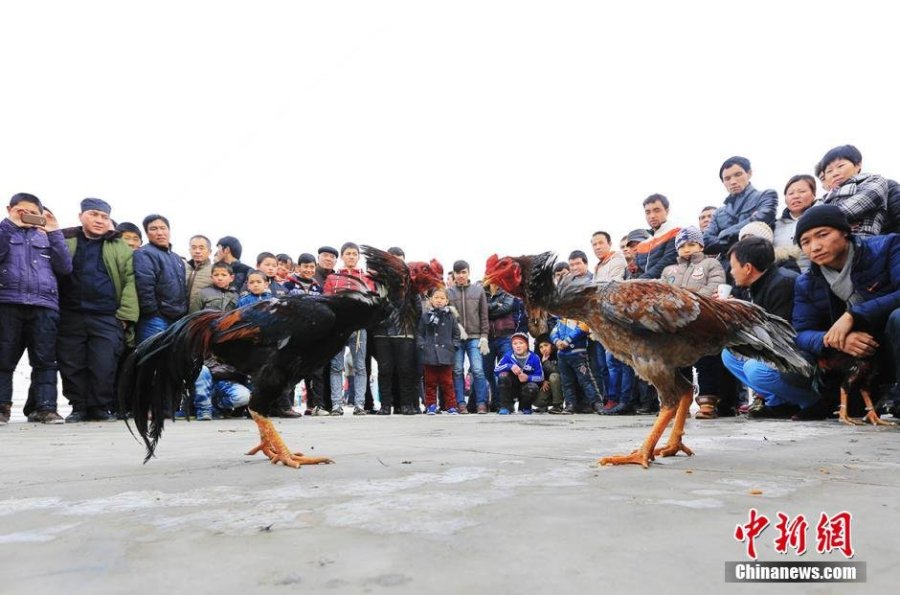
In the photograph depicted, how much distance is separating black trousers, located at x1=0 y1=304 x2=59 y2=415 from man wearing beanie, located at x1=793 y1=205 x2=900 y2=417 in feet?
27.3

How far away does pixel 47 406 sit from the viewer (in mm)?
7371

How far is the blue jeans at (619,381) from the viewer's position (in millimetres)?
8359

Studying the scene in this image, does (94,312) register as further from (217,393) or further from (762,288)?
(762,288)

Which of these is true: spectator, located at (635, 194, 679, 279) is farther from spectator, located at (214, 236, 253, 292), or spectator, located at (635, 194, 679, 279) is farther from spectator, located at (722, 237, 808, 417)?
spectator, located at (214, 236, 253, 292)

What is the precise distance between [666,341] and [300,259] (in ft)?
24.8

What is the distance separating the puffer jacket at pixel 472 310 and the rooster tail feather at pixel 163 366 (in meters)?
6.79

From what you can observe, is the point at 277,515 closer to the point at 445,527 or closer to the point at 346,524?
the point at 346,524

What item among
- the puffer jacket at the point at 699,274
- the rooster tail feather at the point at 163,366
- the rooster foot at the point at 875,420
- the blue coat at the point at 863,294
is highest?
the puffer jacket at the point at 699,274

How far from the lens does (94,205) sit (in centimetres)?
797

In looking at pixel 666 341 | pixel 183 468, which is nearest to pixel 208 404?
pixel 183 468

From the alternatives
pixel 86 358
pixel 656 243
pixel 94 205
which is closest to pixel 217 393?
pixel 86 358

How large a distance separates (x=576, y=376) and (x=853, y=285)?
15.7 feet

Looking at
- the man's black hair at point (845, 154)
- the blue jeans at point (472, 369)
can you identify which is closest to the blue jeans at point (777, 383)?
the man's black hair at point (845, 154)

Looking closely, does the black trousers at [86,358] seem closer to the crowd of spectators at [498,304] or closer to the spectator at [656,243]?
the crowd of spectators at [498,304]
